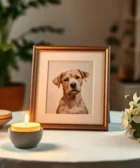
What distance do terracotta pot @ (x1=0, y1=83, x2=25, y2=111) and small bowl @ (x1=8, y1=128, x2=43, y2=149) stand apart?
5.58 ft

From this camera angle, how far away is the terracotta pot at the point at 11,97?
272 cm

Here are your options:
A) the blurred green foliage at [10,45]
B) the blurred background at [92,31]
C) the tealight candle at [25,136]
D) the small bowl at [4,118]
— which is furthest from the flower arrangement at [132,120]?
the blurred background at [92,31]

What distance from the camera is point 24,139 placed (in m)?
1.03

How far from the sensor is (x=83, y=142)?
1.11m

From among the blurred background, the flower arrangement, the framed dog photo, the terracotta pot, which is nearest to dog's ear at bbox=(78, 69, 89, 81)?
the framed dog photo

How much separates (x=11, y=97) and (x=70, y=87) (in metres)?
1.58

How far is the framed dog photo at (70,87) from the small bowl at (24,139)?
198 millimetres

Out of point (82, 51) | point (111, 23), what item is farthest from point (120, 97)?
point (82, 51)

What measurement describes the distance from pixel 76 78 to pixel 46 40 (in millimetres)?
2129

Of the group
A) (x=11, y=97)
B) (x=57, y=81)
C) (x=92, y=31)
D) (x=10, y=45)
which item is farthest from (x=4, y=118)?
(x=92, y=31)

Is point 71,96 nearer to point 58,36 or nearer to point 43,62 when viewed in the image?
point 43,62

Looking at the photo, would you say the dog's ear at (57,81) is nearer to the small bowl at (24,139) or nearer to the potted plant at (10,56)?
the small bowl at (24,139)

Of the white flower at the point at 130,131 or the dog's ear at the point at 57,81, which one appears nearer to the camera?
the white flower at the point at 130,131

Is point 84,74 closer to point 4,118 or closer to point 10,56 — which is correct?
point 4,118
